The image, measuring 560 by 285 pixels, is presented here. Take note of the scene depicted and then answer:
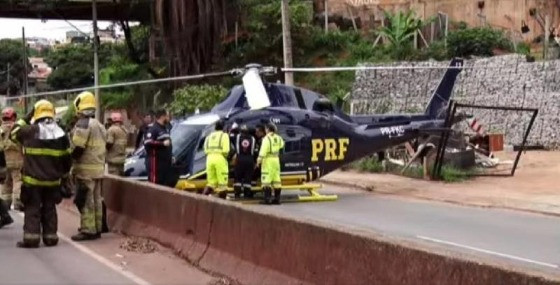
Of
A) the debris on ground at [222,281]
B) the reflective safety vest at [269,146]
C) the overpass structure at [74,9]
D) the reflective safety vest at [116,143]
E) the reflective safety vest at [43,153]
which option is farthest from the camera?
the overpass structure at [74,9]

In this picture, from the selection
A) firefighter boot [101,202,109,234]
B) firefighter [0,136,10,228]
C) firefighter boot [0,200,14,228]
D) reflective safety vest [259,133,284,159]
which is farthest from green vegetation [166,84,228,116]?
firefighter boot [101,202,109,234]

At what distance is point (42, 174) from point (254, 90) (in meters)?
7.07

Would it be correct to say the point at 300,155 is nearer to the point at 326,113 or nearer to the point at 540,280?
the point at 326,113

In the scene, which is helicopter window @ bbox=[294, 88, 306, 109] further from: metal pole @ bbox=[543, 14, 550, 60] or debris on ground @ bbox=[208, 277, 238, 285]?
metal pole @ bbox=[543, 14, 550, 60]

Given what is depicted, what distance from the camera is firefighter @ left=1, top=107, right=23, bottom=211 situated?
1439 centimetres

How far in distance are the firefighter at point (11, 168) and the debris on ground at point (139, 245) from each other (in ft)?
Result: 9.05

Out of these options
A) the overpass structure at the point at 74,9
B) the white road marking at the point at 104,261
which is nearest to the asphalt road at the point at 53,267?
the white road marking at the point at 104,261

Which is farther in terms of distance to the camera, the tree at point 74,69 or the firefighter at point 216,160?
the tree at point 74,69

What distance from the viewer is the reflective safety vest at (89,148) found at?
12.3 meters

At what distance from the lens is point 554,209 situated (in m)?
19.2

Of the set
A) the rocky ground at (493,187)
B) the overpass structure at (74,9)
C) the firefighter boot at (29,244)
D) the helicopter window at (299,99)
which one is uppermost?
the overpass structure at (74,9)

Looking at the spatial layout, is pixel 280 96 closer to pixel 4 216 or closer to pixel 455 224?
pixel 455 224

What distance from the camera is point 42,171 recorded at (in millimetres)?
11742

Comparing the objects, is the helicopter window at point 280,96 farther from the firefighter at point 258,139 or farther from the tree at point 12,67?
the tree at point 12,67
